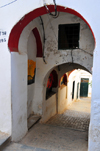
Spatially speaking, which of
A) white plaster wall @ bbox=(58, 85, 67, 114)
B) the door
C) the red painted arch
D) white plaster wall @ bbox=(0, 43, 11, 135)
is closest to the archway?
the red painted arch

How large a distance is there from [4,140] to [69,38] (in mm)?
4210

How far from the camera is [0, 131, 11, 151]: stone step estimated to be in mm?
3188

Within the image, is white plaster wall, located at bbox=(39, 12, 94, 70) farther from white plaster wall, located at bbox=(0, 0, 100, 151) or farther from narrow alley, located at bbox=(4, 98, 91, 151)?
narrow alley, located at bbox=(4, 98, 91, 151)

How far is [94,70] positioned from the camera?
107 inches

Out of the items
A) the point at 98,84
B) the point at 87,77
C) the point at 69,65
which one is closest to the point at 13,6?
the point at 98,84

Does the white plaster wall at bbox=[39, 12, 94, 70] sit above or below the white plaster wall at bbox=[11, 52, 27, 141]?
above

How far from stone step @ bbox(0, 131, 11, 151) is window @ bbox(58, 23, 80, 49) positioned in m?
3.55

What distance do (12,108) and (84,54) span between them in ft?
10.4

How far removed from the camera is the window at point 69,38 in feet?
16.9

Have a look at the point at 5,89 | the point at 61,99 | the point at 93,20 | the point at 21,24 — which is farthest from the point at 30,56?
the point at 61,99

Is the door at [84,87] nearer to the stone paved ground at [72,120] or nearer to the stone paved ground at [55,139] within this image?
the stone paved ground at [72,120]

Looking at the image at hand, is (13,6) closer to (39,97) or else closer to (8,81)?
(8,81)

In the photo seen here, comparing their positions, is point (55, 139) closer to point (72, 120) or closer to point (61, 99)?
point (72, 120)

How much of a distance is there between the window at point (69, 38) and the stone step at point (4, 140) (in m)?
3.55
